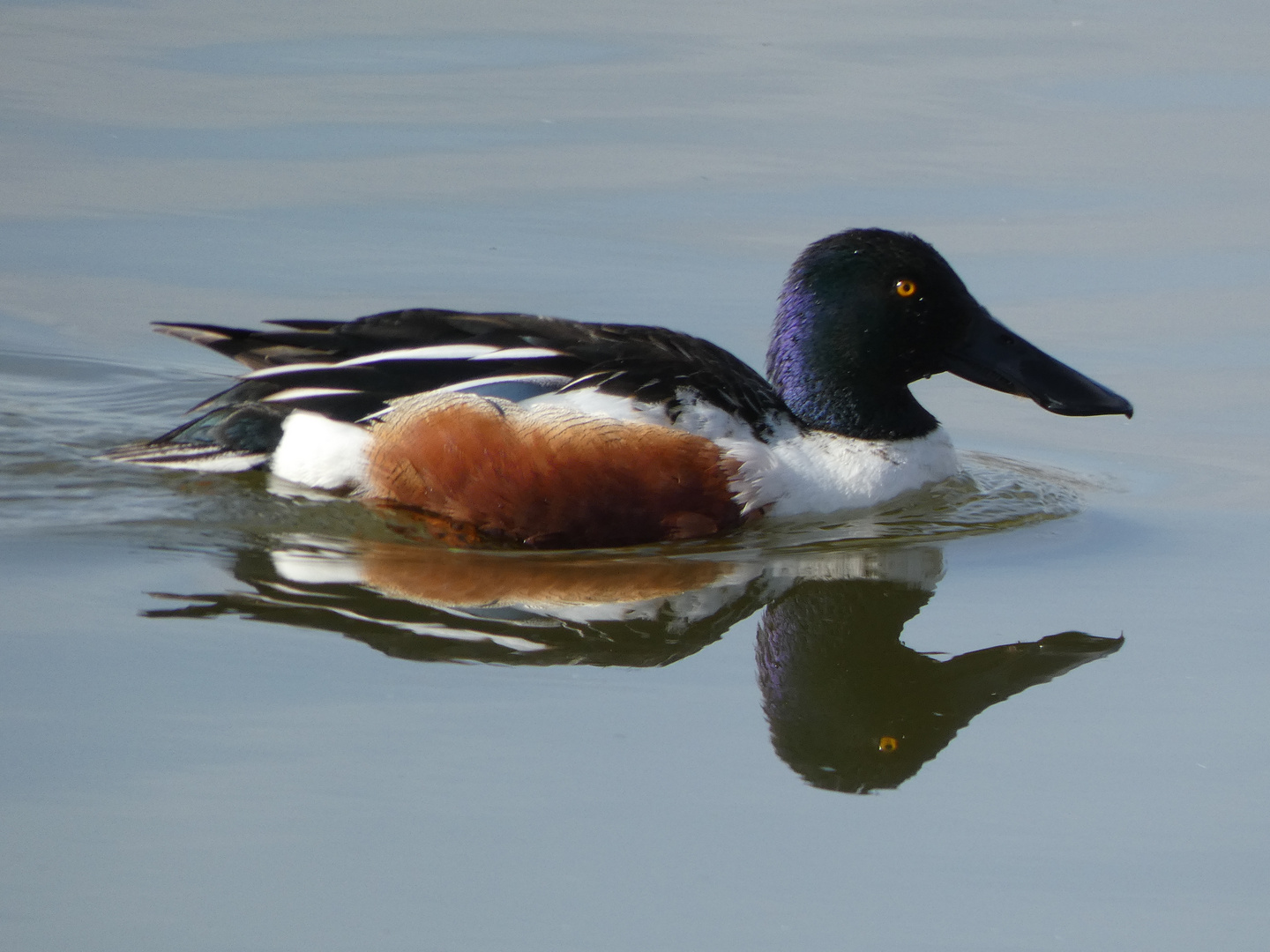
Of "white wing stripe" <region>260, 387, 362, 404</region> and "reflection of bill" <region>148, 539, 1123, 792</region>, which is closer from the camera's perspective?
"reflection of bill" <region>148, 539, 1123, 792</region>

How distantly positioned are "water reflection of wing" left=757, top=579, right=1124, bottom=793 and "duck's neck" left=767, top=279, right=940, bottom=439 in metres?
1.08

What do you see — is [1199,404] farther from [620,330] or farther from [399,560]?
A: [399,560]

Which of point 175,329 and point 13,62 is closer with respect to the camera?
point 175,329

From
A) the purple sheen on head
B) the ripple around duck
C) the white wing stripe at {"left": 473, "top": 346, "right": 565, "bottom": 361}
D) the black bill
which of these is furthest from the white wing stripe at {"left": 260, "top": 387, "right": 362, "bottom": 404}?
the black bill

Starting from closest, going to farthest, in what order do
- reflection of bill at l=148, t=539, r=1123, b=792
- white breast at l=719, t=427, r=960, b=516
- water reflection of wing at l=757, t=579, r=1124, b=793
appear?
water reflection of wing at l=757, t=579, r=1124, b=793, reflection of bill at l=148, t=539, r=1123, b=792, white breast at l=719, t=427, r=960, b=516

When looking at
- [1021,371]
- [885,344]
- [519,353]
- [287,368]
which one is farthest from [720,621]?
[287,368]

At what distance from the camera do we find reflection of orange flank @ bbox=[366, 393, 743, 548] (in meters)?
6.13

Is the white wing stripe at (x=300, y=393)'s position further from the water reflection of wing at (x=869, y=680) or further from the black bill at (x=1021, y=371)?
the black bill at (x=1021, y=371)

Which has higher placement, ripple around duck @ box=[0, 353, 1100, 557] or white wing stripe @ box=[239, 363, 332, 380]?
white wing stripe @ box=[239, 363, 332, 380]

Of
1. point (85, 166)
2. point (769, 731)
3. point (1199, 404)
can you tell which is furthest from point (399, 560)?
point (85, 166)

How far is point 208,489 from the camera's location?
6.86 metres

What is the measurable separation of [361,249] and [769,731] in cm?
493

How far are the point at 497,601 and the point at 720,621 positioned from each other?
0.68 metres

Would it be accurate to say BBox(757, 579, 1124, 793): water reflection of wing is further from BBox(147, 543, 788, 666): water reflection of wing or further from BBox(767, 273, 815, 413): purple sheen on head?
BBox(767, 273, 815, 413): purple sheen on head
